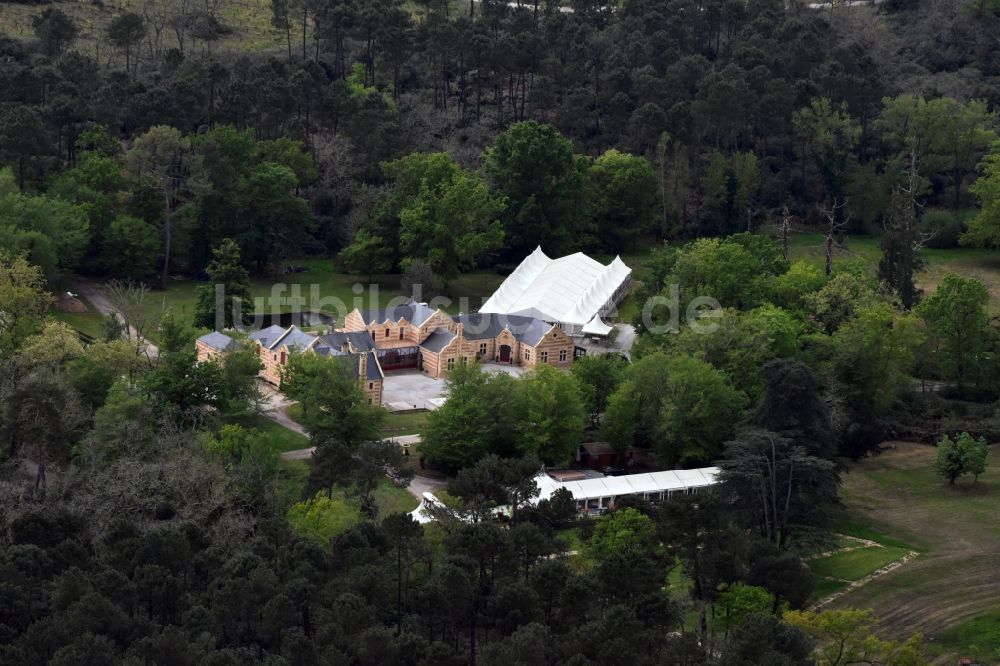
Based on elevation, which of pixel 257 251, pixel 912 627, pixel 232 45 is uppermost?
pixel 232 45

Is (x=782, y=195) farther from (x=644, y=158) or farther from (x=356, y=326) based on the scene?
(x=356, y=326)

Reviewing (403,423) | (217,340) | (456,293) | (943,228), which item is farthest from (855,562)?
(943,228)

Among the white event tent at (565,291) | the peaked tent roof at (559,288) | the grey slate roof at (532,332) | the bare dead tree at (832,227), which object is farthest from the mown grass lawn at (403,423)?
the bare dead tree at (832,227)

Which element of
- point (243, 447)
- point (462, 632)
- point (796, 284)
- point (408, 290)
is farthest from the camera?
point (408, 290)

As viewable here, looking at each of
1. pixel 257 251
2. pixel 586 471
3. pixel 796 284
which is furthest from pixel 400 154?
pixel 586 471

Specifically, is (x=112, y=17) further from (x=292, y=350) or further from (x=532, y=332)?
(x=292, y=350)

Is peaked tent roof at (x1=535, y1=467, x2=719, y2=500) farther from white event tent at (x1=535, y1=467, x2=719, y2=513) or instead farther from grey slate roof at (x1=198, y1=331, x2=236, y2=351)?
grey slate roof at (x1=198, y1=331, x2=236, y2=351)

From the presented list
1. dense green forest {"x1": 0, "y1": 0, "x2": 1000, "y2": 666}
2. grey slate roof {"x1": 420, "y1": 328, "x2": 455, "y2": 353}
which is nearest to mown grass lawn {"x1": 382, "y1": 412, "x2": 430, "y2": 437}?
dense green forest {"x1": 0, "y1": 0, "x2": 1000, "y2": 666}
